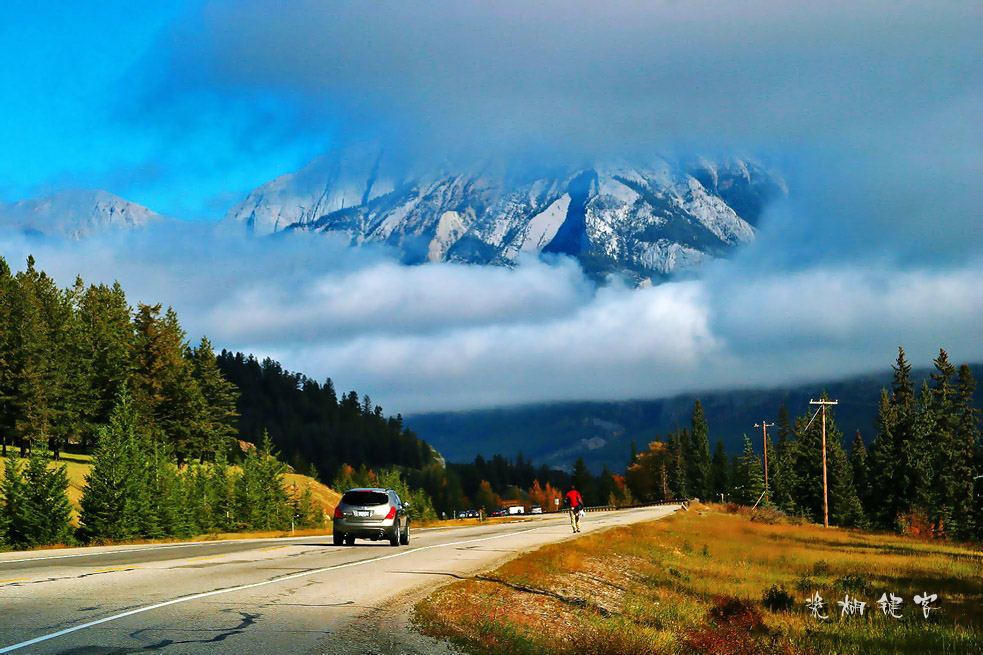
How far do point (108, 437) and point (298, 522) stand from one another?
131 feet

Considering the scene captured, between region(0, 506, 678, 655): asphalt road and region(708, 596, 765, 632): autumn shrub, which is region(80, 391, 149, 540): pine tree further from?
region(708, 596, 765, 632): autumn shrub

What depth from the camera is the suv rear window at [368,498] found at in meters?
33.1

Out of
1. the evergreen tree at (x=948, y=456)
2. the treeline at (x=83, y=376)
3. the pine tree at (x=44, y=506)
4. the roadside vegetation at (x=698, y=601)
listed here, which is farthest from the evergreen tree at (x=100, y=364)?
the evergreen tree at (x=948, y=456)

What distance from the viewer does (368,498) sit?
33125 mm

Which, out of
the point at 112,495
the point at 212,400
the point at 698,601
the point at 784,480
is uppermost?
the point at 212,400

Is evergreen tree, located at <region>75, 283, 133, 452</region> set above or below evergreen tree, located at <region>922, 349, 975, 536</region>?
above

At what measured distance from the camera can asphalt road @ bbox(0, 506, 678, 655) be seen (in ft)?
38.2

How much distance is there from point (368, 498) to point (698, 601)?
13.1 meters

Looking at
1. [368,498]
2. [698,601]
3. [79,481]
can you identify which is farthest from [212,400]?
[698,601]

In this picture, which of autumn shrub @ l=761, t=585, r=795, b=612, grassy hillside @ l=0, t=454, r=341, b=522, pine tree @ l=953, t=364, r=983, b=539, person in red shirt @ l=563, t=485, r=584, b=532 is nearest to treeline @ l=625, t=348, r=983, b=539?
pine tree @ l=953, t=364, r=983, b=539

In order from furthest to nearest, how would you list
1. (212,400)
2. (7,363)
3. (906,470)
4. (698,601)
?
(212,400) < (906,470) < (7,363) < (698,601)

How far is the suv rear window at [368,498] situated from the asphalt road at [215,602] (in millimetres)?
5527

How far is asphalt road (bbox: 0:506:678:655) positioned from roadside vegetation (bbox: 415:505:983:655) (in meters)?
1.16

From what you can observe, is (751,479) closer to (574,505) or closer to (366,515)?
(574,505)
